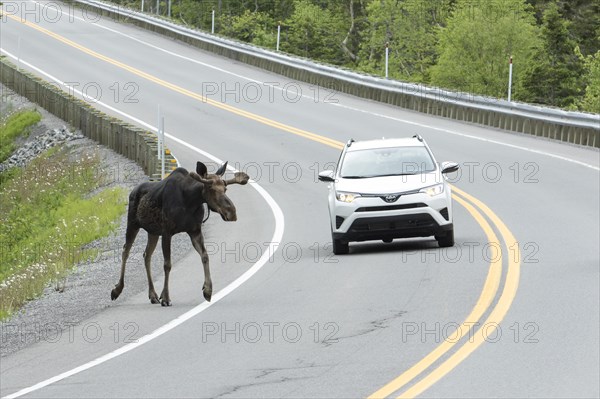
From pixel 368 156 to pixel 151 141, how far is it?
10369 mm

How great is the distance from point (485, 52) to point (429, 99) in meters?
36.3

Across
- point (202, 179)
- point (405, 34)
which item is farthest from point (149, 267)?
point (405, 34)

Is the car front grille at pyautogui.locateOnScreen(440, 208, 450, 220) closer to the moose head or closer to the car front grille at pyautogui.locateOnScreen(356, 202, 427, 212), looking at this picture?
the car front grille at pyautogui.locateOnScreen(356, 202, 427, 212)

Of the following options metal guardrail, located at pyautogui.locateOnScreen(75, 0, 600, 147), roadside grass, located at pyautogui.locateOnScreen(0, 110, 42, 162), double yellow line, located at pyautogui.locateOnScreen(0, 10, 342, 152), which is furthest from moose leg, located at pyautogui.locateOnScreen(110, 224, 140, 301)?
roadside grass, located at pyautogui.locateOnScreen(0, 110, 42, 162)

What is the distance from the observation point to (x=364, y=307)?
1438 centimetres

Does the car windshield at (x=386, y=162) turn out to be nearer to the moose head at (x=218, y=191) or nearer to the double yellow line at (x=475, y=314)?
Answer: the double yellow line at (x=475, y=314)

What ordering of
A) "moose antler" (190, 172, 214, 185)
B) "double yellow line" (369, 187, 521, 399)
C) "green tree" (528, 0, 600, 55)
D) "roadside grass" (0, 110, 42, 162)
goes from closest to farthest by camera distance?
1. "double yellow line" (369, 187, 521, 399)
2. "moose antler" (190, 172, 214, 185)
3. "roadside grass" (0, 110, 42, 162)
4. "green tree" (528, 0, 600, 55)

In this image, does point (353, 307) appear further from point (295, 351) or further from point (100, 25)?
point (100, 25)

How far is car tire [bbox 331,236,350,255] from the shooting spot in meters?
19.1

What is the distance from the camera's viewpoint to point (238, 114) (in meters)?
43.7

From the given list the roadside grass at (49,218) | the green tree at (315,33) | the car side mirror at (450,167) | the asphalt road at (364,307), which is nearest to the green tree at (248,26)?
the green tree at (315,33)

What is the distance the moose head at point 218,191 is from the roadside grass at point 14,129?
92.4ft

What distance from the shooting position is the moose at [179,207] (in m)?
14.4

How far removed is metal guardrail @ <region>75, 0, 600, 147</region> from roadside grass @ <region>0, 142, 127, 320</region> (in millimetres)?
12440
